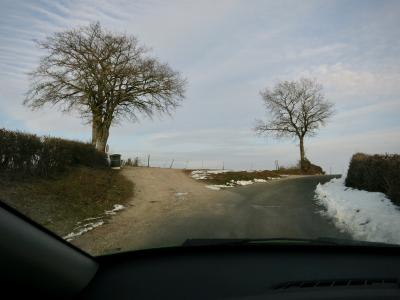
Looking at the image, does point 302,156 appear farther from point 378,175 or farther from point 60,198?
point 60,198

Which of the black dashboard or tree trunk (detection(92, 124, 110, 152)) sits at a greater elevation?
tree trunk (detection(92, 124, 110, 152))

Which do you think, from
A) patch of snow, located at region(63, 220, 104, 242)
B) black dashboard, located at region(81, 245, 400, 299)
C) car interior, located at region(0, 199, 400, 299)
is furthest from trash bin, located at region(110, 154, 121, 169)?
black dashboard, located at region(81, 245, 400, 299)

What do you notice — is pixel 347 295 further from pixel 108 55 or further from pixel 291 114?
pixel 291 114

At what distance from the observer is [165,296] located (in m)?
2.92

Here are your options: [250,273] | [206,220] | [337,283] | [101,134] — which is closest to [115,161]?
[101,134]

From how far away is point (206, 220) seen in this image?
1280cm

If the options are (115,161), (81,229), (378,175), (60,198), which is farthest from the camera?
(115,161)

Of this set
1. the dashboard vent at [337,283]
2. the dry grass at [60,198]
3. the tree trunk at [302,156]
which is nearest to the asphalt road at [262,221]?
the dry grass at [60,198]

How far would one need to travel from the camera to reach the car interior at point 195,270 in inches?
103

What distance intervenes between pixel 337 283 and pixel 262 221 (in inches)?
380

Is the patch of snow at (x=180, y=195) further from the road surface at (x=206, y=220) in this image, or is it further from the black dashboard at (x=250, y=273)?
the black dashboard at (x=250, y=273)

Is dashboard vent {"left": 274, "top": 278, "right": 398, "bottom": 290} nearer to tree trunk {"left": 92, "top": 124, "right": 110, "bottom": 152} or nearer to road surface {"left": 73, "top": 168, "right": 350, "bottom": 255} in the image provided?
road surface {"left": 73, "top": 168, "right": 350, "bottom": 255}

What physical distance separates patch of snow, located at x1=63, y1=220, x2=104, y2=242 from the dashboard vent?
8205 millimetres

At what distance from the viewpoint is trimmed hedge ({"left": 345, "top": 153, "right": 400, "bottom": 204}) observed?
518 inches
